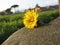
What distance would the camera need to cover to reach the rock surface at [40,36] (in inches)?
155

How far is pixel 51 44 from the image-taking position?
381cm

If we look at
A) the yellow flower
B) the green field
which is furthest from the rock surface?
the green field

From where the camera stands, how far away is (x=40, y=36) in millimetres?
4094

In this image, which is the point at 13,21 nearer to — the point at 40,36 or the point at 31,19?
the point at 31,19

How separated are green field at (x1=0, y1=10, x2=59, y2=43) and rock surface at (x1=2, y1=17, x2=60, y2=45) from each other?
36.3 inches

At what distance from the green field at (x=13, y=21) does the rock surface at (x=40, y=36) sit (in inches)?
36.3

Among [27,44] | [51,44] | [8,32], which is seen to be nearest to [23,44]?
[27,44]

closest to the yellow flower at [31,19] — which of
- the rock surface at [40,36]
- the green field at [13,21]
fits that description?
the rock surface at [40,36]

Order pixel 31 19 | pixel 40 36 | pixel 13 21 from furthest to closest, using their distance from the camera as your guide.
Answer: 1. pixel 13 21
2. pixel 31 19
3. pixel 40 36

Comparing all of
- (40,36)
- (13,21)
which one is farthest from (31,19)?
(13,21)

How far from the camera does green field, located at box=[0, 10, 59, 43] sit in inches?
224

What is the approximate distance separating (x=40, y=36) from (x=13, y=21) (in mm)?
2447

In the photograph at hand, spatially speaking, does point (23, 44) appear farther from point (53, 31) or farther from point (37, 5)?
point (37, 5)

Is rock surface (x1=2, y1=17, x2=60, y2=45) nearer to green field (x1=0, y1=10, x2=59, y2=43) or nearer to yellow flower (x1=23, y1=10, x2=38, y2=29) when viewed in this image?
yellow flower (x1=23, y1=10, x2=38, y2=29)
